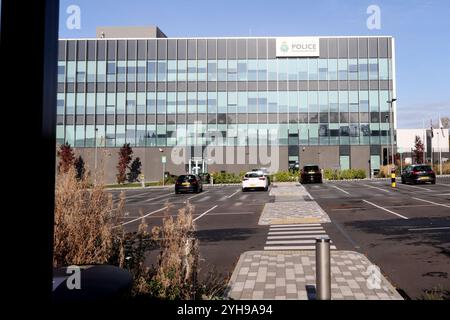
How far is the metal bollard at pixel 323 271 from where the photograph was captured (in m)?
4.13

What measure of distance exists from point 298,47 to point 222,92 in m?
12.7

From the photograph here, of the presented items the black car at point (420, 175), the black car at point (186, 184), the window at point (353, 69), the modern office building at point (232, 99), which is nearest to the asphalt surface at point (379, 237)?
the black car at point (186, 184)

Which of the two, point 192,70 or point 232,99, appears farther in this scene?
point 192,70

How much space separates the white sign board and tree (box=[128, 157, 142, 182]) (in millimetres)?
25525

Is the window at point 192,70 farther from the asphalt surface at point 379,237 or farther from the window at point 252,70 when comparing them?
the asphalt surface at point 379,237

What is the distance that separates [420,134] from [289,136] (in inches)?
1352

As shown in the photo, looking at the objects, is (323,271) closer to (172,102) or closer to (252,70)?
(172,102)

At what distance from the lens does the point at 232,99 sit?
52.3 meters

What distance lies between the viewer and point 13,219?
5.80 feet

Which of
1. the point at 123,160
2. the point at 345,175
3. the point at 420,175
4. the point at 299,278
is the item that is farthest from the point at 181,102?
the point at 299,278

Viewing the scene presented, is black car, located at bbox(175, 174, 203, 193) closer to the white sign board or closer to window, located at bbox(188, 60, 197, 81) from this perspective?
window, located at bbox(188, 60, 197, 81)
